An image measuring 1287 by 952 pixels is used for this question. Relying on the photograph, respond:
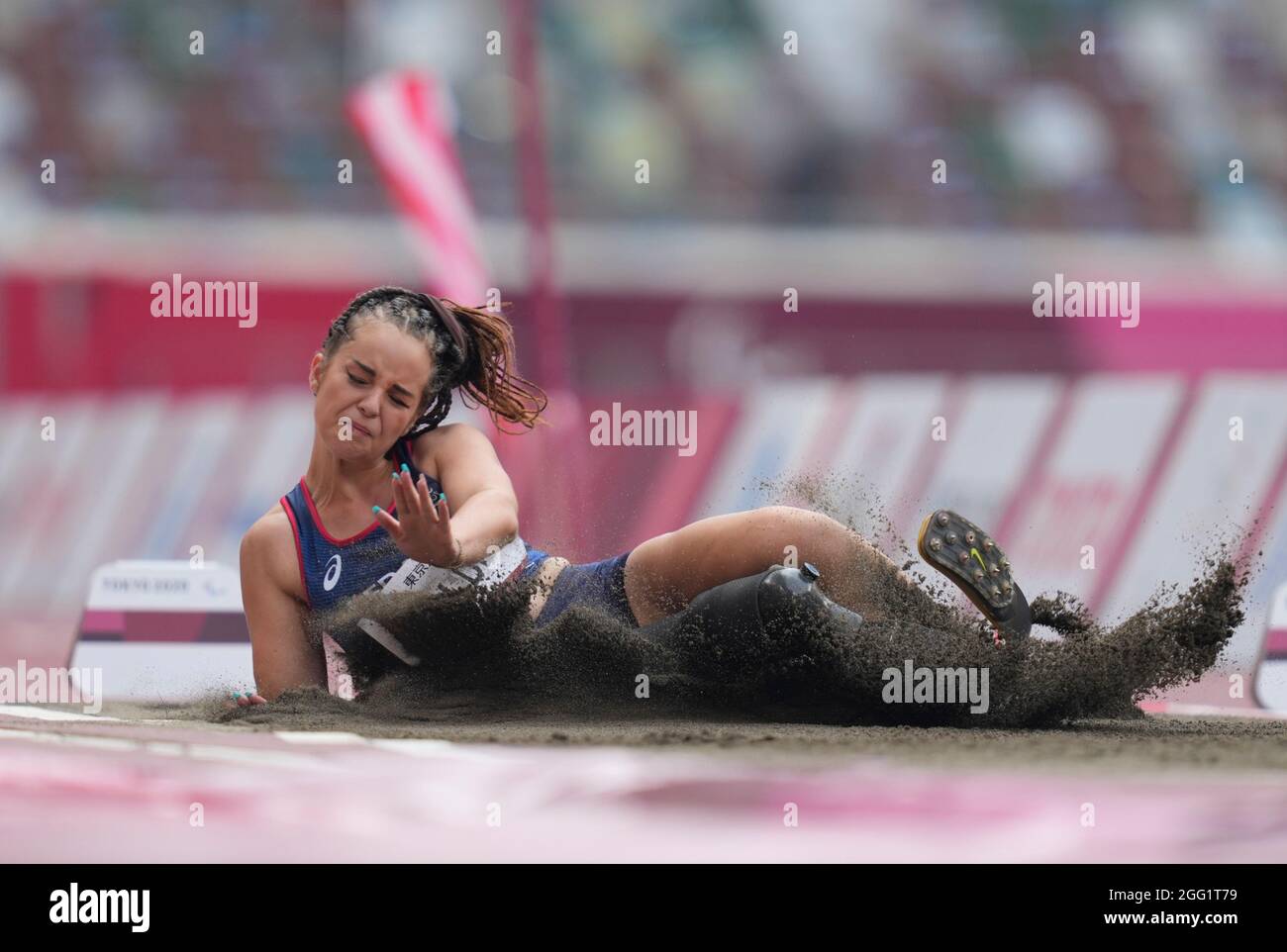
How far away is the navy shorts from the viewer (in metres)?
2.77

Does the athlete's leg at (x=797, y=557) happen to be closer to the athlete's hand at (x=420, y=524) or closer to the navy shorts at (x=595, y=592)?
the navy shorts at (x=595, y=592)

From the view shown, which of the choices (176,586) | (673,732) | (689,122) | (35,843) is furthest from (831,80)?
(35,843)

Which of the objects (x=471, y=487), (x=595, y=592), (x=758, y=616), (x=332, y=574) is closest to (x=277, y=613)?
(x=332, y=574)

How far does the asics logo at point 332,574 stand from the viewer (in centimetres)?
272

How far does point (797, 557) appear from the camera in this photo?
105 inches

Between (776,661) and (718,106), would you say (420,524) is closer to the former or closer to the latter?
(776,661)

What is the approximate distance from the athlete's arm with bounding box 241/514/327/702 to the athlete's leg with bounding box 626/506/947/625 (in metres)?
0.68

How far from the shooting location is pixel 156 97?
7.02 meters

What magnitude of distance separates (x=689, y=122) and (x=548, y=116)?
Result: 694mm

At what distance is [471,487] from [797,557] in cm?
60

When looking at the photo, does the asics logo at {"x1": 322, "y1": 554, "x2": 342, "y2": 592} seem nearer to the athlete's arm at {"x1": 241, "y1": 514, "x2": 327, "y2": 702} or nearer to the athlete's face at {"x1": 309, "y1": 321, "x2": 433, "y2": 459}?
the athlete's arm at {"x1": 241, "y1": 514, "x2": 327, "y2": 702}

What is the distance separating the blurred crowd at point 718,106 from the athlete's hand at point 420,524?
4.38 meters

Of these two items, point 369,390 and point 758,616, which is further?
point 369,390

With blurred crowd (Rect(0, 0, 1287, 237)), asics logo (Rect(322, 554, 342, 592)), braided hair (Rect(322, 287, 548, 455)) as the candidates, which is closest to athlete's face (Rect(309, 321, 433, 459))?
braided hair (Rect(322, 287, 548, 455))
